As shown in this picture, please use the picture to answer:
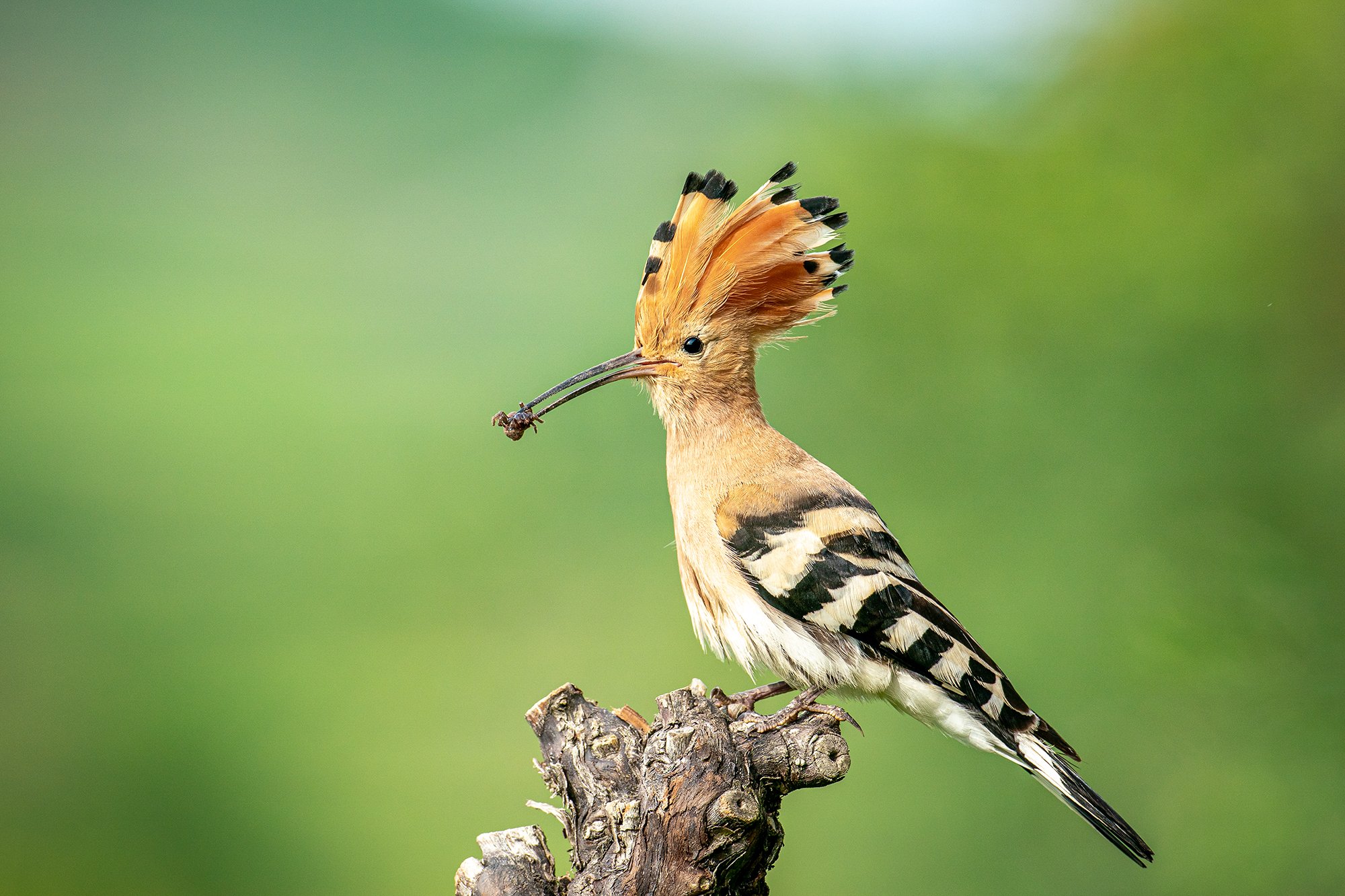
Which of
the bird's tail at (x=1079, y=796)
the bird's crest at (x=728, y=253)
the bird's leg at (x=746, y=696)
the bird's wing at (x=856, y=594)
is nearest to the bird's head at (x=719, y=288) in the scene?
the bird's crest at (x=728, y=253)

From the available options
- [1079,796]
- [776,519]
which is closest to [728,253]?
[776,519]

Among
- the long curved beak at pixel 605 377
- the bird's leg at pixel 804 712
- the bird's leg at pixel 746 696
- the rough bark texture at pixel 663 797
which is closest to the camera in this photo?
the rough bark texture at pixel 663 797

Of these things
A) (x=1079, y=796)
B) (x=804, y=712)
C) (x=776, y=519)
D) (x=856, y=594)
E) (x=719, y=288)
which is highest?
(x=719, y=288)

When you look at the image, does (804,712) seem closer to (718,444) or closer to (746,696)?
(746,696)

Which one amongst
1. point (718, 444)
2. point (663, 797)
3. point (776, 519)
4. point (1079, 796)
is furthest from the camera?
point (718, 444)

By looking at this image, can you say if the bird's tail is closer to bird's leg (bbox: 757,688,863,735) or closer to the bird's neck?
bird's leg (bbox: 757,688,863,735)

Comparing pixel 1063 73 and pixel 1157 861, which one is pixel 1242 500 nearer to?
pixel 1157 861

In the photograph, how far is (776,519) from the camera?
1.59m

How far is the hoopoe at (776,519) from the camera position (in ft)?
5.00

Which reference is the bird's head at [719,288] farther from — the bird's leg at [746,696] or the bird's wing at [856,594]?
the bird's leg at [746,696]

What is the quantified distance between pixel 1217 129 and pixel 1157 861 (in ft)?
6.05

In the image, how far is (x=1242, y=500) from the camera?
2662 mm

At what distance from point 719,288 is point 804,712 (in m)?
0.66

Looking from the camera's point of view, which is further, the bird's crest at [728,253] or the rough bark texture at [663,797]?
the bird's crest at [728,253]
